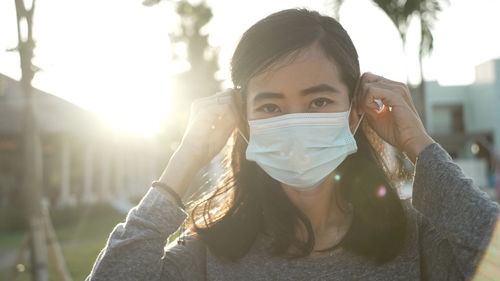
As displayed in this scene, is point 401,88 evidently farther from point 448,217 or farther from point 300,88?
point 448,217

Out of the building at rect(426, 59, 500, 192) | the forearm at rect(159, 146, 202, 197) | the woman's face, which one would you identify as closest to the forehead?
the woman's face

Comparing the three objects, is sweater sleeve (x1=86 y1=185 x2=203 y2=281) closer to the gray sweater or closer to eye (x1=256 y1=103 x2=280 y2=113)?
the gray sweater

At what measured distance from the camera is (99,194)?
2230cm

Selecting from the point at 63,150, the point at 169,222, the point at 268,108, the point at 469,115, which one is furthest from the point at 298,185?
the point at 469,115

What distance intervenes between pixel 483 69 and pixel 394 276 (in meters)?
37.5

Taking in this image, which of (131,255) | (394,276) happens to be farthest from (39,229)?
(394,276)

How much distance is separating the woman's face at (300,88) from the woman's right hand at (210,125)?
0.44ft

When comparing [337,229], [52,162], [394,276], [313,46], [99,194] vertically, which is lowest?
[99,194]

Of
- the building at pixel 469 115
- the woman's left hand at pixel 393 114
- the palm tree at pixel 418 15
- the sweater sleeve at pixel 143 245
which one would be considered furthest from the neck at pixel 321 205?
the building at pixel 469 115

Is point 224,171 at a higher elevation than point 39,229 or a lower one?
higher

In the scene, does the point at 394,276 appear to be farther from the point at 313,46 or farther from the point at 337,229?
the point at 313,46

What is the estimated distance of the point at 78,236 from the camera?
12.8 metres

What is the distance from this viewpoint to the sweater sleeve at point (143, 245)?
1.87 meters

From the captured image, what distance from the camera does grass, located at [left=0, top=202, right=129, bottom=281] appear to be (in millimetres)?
7844
